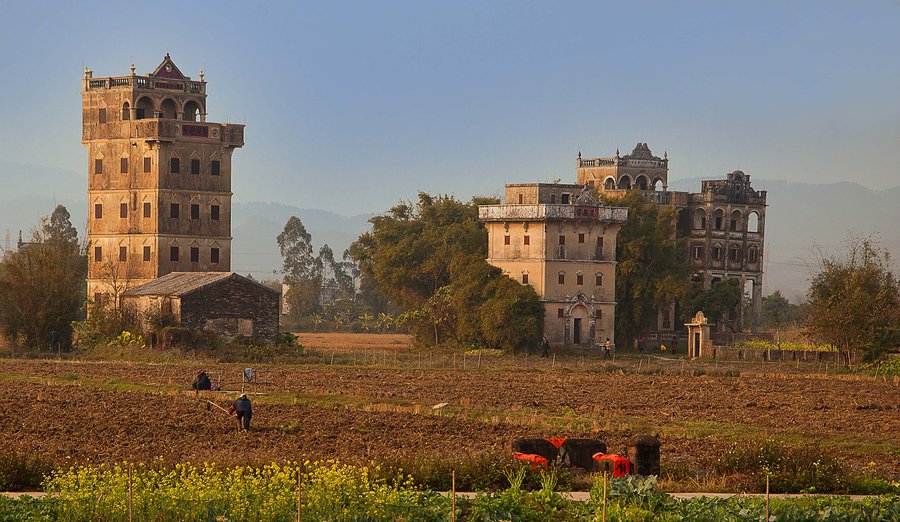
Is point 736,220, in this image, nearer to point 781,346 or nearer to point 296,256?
point 781,346

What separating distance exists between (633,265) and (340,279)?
86.3 m

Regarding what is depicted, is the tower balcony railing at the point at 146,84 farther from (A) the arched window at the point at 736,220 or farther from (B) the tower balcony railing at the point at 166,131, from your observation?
(A) the arched window at the point at 736,220

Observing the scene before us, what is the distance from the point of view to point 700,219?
10131cm

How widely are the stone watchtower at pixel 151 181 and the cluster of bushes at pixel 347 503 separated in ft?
199

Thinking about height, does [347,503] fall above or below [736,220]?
below

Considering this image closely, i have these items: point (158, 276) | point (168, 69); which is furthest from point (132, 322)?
point (168, 69)

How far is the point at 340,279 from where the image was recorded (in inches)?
6550

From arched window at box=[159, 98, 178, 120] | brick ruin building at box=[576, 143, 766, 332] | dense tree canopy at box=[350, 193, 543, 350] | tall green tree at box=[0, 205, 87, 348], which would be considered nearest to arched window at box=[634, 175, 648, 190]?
brick ruin building at box=[576, 143, 766, 332]

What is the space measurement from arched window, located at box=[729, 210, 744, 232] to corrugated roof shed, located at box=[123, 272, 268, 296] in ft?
146

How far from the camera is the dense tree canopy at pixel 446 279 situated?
7475 cm

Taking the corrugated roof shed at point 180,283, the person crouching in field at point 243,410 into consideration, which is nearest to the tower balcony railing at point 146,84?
the corrugated roof shed at point 180,283

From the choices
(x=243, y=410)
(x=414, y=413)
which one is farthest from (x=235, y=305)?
(x=243, y=410)

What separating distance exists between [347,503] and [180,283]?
166 feet

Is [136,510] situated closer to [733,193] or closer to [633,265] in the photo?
[633,265]
